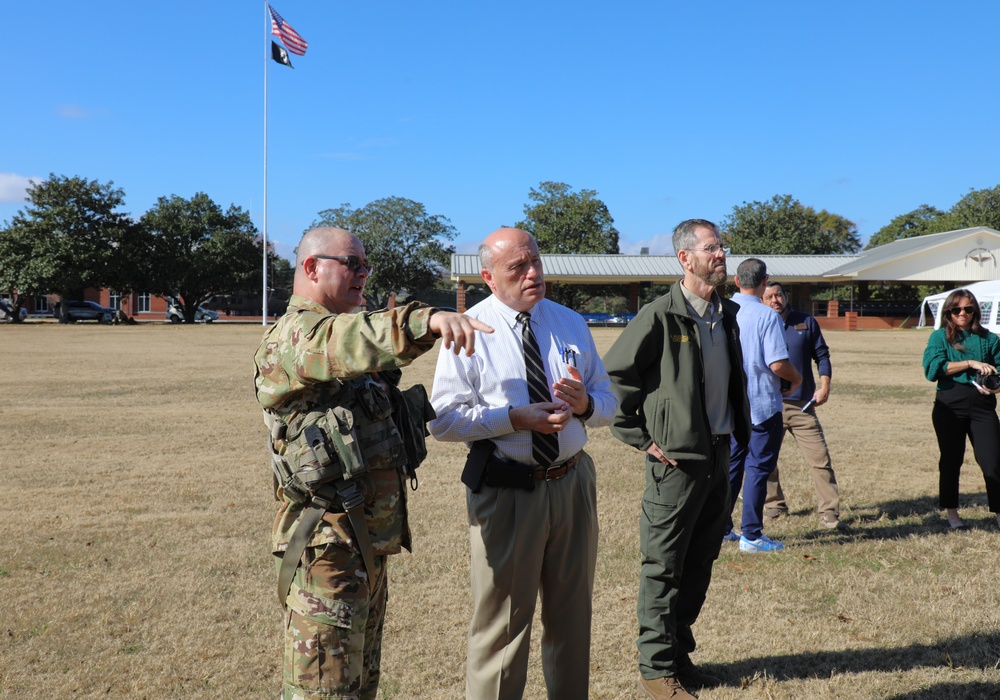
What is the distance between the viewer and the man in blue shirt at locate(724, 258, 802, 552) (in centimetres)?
586

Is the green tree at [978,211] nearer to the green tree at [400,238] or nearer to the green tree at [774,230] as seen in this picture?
the green tree at [774,230]

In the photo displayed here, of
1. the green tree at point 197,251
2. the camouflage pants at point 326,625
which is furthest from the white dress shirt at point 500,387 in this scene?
the green tree at point 197,251

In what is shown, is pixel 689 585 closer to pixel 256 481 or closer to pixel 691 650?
pixel 691 650

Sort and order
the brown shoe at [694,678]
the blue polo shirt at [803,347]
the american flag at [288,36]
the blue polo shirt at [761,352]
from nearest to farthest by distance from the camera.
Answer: the brown shoe at [694,678]
the blue polo shirt at [761,352]
the blue polo shirt at [803,347]
the american flag at [288,36]

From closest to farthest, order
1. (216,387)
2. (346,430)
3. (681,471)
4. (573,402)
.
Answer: (346,430) < (573,402) < (681,471) < (216,387)

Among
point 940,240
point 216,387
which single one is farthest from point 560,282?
point 216,387

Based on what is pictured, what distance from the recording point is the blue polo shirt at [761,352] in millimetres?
5855

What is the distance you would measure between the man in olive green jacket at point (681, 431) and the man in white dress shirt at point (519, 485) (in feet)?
1.98

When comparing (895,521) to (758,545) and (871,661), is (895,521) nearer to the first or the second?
(758,545)

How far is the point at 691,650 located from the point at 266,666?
218 centimetres

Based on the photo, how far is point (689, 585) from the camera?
4008mm

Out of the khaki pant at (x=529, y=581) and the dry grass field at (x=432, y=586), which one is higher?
the khaki pant at (x=529, y=581)

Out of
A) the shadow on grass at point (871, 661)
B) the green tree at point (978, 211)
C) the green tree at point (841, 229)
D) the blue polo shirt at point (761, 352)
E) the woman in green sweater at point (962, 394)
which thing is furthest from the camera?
the green tree at point (841, 229)

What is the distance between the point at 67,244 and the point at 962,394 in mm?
57328
